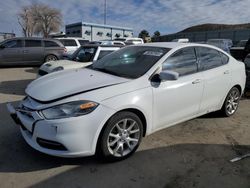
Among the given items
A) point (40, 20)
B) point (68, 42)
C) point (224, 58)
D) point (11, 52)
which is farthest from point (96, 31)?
point (224, 58)

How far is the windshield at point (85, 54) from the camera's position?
7.98 m

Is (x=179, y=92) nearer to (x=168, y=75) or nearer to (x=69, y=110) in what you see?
(x=168, y=75)

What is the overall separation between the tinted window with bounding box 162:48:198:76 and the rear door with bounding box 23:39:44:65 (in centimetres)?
1075

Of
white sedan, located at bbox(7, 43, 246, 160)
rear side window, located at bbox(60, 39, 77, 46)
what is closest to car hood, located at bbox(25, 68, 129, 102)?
white sedan, located at bbox(7, 43, 246, 160)

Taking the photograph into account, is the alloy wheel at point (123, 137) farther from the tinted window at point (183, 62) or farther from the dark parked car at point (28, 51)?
the dark parked car at point (28, 51)

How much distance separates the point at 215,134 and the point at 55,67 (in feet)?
15.7

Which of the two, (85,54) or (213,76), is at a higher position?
(85,54)

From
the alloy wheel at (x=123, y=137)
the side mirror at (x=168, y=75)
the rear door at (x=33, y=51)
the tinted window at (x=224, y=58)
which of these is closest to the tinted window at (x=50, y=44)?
the rear door at (x=33, y=51)

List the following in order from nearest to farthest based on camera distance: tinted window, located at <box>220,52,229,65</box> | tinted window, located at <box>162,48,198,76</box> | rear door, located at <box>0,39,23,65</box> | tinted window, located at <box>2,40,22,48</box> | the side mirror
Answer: the side mirror < tinted window, located at <box>162,48,198,76</box> < tinted window, located at <box>220,52,229,65</box> < rear door, located at <box>0,39,23,65</box> < tinted window, located at <box>2,40,22,48</box>

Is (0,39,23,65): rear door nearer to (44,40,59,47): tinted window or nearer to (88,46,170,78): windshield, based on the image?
(44,40,59,47): tinted window

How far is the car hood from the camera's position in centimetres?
332

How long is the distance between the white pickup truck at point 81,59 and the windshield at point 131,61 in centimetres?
301

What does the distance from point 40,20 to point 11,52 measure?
5405cm

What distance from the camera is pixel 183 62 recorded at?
4.28 m
